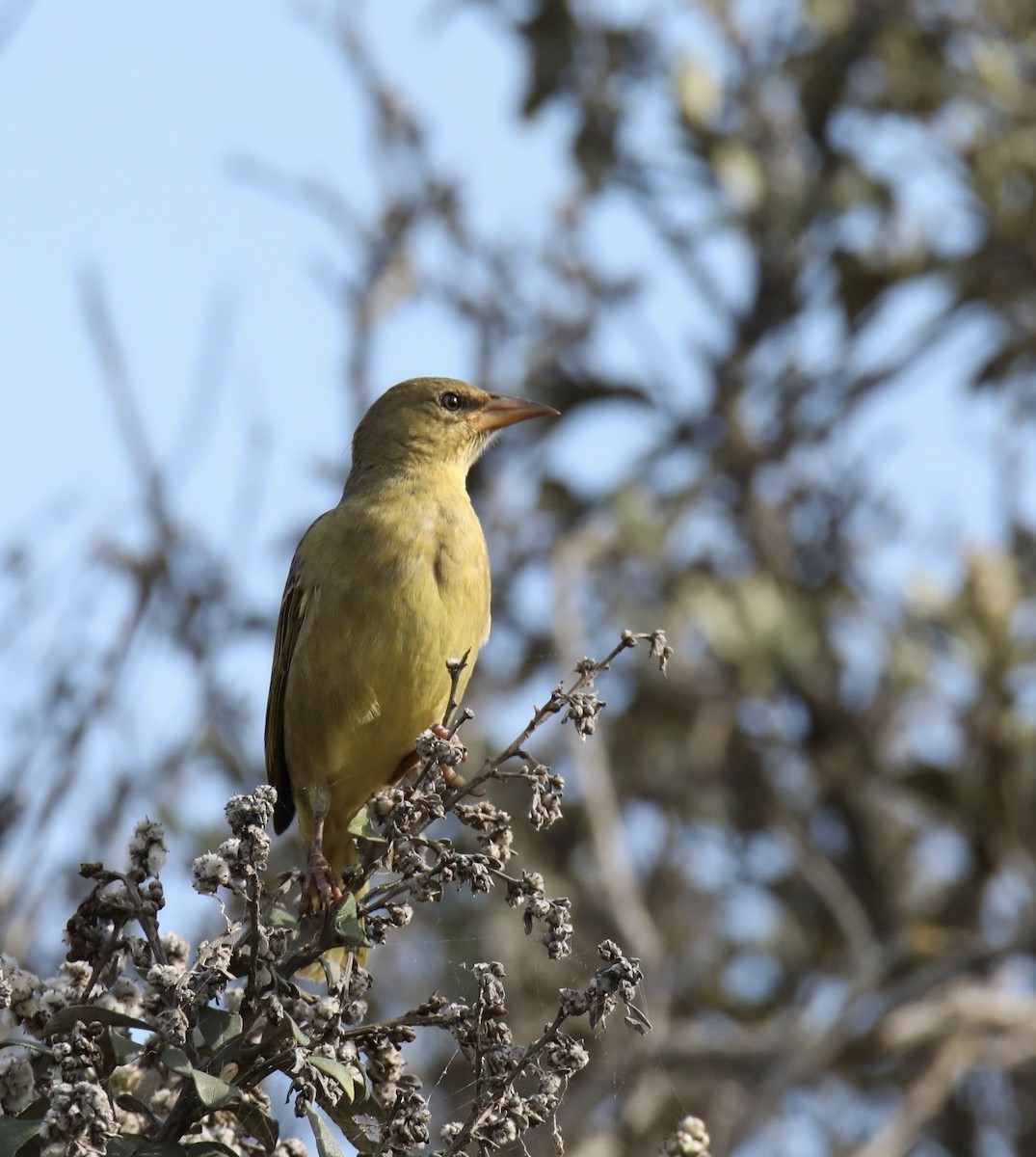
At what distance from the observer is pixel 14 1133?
219 cm

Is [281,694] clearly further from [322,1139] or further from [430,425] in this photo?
[322,1139]

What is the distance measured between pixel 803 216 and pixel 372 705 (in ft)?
11.9

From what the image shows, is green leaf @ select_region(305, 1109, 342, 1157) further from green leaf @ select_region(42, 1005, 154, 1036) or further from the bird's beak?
the bird's beak

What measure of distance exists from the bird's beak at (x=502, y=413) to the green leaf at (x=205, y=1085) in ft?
10.4

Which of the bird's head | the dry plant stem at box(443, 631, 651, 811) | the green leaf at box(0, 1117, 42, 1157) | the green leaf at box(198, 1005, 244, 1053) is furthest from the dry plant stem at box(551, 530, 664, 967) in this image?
the green leaf at box(0, 1117, 42, 1157)

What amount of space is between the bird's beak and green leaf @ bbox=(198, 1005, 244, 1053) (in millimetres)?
3011

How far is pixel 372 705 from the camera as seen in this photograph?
4062mm

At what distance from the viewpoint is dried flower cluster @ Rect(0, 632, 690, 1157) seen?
232 cm

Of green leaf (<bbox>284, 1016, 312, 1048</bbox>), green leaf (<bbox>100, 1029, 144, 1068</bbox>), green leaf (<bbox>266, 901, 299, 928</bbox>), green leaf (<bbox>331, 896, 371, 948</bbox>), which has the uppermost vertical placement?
green leaf (<bbox>266, 901, 299, 928</bbox>)

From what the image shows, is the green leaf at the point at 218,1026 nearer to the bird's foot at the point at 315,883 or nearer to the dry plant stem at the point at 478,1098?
the dry plant stem at the point at 478,1098

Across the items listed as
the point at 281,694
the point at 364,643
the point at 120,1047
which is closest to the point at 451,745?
the point at 120,1047

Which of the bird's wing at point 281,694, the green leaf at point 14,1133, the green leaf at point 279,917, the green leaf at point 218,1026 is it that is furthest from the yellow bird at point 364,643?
the green leaf at point 14,1133

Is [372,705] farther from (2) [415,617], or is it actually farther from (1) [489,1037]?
(1) [489,1037]

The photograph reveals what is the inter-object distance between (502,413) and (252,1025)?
3153 millimetres
